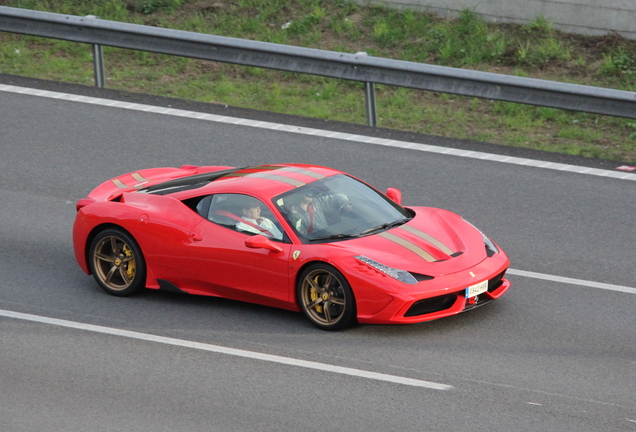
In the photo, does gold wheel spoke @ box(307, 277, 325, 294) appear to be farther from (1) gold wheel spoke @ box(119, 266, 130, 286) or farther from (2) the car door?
(1) gold wheel spoke @ box(119, 266, 130, 286)

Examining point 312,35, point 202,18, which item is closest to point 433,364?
point 312,35

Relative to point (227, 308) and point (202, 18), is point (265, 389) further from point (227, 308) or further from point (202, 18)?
point (202, 18)

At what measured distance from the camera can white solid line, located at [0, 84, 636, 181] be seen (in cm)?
1238

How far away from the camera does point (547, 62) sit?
1561 cm

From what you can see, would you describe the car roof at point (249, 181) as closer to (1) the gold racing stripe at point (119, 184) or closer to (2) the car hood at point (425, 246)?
(1) the gold racing stripe at point (119, 184)

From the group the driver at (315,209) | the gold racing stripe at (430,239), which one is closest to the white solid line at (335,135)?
the gold racing stripe at (430,239)

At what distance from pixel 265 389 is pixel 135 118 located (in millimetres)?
7028

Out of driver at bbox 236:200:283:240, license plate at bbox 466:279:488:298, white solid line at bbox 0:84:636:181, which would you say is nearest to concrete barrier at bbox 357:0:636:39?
white solid line at bbox 0:84:636:181

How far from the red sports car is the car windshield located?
0.04 ft

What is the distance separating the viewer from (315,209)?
8.82 metres

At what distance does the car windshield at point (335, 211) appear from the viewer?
8.70 m

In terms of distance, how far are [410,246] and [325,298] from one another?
2.67 ft

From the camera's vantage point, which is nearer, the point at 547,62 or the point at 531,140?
the point at 531,140

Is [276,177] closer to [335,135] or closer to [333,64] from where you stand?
[335,135]
